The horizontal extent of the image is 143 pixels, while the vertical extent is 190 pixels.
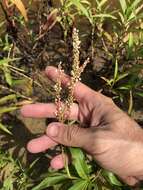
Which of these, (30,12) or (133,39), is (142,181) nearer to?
(133,39)

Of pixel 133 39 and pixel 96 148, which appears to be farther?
pixel 133 39

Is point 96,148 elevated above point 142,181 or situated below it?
above

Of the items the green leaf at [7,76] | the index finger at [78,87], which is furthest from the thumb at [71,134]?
the green leaf at [7,76]

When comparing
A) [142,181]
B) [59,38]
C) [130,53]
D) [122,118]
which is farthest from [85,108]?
[59,38]

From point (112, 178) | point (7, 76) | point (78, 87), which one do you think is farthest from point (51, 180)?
point (7, 76)

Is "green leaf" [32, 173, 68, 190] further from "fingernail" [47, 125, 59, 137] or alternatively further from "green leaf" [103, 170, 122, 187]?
"fingernail" [47, 125, 59, 137]

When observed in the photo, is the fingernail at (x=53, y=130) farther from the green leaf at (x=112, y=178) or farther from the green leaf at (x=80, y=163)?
the green leaf at (x=112, y=178)
